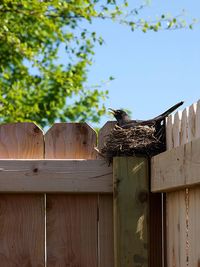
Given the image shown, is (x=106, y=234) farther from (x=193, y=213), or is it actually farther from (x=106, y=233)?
(x=193, y=213)

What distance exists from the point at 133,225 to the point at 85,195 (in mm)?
342

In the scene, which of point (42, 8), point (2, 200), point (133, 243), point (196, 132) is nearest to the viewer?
point (196, 132)

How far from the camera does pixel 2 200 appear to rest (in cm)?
403

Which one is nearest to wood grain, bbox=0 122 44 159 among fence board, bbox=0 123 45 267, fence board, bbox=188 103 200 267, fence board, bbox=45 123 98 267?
fence board, bbox=0 123 45 267

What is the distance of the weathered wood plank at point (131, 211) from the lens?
12.4 feet

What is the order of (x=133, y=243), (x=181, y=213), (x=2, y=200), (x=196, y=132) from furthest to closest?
(x=2, y=200)
(x=133, y=243)
(x=181, y=213)
(x=196, y=132)

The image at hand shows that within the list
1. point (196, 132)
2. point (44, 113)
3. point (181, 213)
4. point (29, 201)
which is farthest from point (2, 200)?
point (44, 113)

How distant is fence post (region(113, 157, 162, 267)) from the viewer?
12.4 feet

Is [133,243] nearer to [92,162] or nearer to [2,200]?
[92,162]

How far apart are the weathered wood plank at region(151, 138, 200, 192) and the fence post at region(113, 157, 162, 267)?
0.09m

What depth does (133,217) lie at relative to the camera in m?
3.80

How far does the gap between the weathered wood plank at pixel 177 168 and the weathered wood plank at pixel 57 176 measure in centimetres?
32

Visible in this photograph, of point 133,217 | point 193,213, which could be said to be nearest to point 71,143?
point 133,217

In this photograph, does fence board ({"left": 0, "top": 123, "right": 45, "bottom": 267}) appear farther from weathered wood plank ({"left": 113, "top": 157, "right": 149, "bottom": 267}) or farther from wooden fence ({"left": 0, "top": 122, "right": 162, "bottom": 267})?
weathered wood plank ({"left": 113, "top": 157, "right": 149, "bottom": 267})
